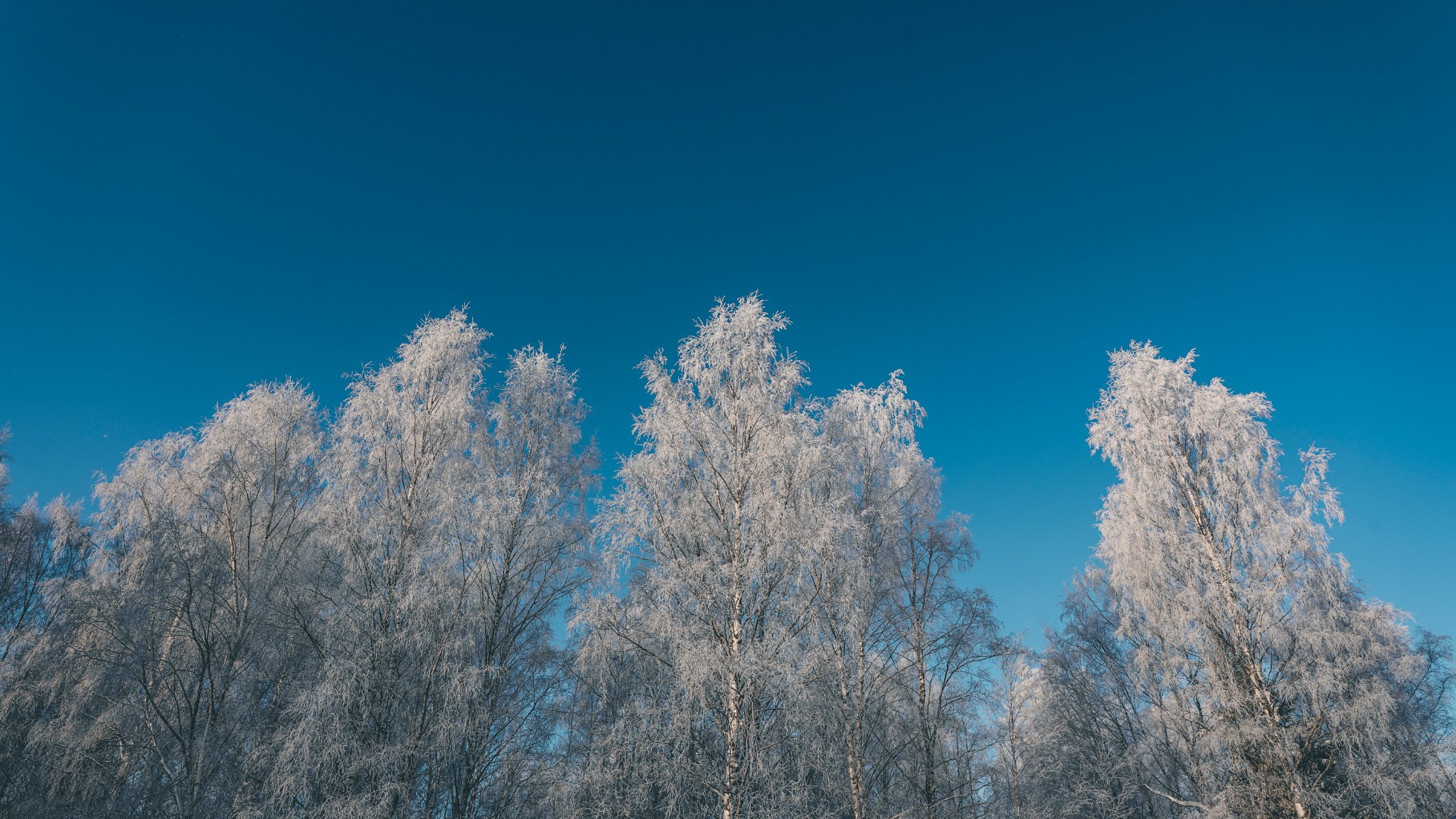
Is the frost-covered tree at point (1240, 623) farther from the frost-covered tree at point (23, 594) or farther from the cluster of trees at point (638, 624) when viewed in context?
the frost-covered tree at point (23, 594)

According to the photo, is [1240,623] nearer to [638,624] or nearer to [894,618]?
[894,618]

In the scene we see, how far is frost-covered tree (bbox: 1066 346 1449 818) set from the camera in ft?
36.0

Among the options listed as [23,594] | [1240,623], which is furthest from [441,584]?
[23,594]

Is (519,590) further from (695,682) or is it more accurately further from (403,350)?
(403,350)

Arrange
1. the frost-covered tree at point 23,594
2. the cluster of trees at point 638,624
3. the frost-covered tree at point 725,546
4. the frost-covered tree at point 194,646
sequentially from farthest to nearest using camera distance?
the frost-covered tree at point 23,594 < the frost-covered tree at point 194,646 < the cluster of trees at point 638,624 < the frost-covered tree at point 725,546

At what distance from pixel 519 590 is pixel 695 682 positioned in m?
3.99

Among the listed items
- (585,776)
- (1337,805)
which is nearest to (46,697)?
(585,776)

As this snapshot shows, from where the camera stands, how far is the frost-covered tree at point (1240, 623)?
11.0 m

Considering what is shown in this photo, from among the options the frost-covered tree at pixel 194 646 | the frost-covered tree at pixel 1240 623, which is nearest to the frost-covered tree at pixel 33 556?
the frost-covered tree at pixel 194 646

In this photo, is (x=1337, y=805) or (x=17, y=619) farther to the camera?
(x=17, y=619)

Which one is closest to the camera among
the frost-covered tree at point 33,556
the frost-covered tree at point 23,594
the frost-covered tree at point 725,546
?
the frost-covered tree at point 725,546

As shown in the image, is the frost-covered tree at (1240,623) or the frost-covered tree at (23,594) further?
the frost-covered tree at (23,594)

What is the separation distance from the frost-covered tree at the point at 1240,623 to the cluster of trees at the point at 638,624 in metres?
0.06

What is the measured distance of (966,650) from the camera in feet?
44.9
